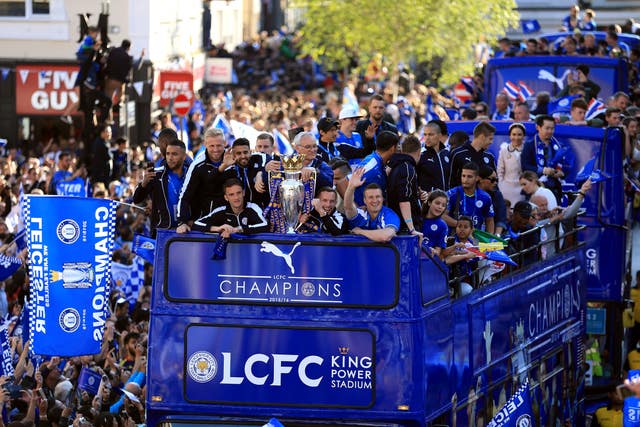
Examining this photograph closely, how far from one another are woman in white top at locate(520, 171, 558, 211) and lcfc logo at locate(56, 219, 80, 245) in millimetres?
6075

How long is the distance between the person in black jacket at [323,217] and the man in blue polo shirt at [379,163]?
0.98 meters

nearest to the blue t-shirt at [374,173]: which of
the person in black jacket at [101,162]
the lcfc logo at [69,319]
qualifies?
the lcfc logo at [69,319]

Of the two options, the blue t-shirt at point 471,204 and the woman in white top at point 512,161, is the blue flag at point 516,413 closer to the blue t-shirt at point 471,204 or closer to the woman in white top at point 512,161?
the blue t-shirt at point 471,204

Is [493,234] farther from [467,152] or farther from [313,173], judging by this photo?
[313,173]

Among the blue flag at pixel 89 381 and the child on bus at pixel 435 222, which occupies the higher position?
the child on bus at pixel 435 222

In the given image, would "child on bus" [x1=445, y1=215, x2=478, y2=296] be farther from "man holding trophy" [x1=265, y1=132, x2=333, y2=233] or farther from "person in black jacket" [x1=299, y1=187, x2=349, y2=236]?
"man holding trophy" [x1=265, y1=132, x2=333, y2=233]

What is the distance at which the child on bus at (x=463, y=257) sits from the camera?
14.1 metres

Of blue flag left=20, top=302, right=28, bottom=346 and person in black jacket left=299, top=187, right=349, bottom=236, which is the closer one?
person in black jacket left=299, top=187, right=349, bottom=236

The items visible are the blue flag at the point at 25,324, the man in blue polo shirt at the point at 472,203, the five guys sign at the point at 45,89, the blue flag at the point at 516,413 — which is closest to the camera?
the blue flag at the point at 516,413

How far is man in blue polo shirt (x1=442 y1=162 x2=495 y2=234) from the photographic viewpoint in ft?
53.5

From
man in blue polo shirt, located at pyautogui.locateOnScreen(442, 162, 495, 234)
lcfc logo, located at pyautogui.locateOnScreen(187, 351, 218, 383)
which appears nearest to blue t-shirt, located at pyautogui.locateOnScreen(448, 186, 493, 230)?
man in blue polo shirt, located at pyautogui.locateOnScreen(442, 162, 495, 234)

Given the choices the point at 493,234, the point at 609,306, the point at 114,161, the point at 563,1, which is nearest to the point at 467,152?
the point at 493,234

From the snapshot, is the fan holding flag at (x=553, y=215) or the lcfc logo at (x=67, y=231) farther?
the fan holding flag at (x=553, y=215)

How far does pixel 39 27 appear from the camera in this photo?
38656mm
